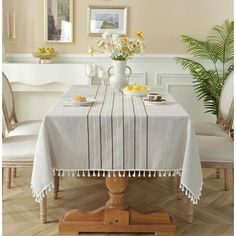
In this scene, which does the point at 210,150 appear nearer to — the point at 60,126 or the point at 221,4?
the point at 60,126

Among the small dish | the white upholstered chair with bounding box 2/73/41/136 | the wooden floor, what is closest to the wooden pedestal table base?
the wooden floor

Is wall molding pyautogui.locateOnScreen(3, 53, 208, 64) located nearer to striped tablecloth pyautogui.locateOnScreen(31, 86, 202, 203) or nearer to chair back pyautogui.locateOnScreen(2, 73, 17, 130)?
chair back pyautogui.locateOnScreen(2, 73, 17, 130)

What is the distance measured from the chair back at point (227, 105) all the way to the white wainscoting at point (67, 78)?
1.14 metres

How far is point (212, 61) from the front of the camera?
4.28 m

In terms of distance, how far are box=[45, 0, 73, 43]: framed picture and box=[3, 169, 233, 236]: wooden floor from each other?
154cm

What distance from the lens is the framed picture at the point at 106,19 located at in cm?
417

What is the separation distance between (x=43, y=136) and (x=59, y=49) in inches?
90.5

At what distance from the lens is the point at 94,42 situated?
425cm

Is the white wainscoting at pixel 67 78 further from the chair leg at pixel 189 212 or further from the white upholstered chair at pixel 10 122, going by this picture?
the chair leg at pixel 189 212

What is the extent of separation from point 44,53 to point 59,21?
1.32ft

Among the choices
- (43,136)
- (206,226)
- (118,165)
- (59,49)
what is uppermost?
(59,49)

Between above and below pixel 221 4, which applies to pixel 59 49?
below

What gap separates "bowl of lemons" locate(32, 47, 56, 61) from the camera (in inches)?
161

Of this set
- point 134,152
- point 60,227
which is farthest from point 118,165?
point 60,227
